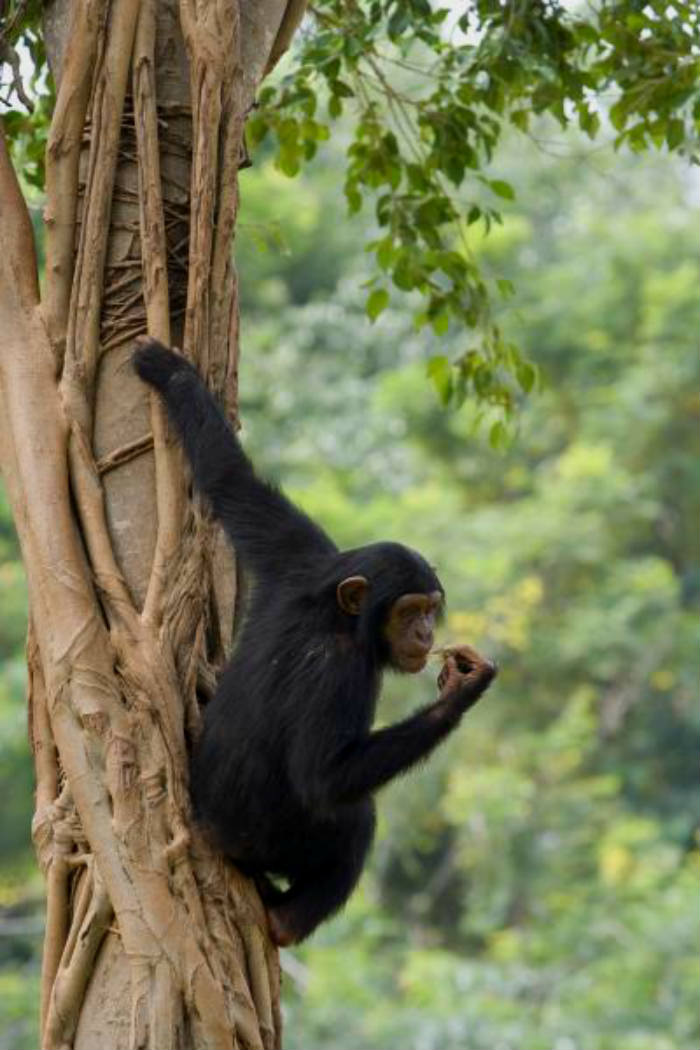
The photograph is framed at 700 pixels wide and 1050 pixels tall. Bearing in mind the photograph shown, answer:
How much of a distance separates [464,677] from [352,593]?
1.15ft

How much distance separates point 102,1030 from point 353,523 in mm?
12941

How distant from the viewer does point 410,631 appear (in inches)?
185

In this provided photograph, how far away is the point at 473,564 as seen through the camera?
16.6 metres

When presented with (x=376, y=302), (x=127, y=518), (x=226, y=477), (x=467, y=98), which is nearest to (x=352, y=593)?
(x=226, y=477)

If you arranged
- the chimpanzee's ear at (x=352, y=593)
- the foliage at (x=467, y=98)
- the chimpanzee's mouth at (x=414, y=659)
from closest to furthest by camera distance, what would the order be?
the chimpanzee's ear at (x=352, y=593) < the chimpanzee's mouth at (x=414, y=659) < the foliage at (x=467, y=98)

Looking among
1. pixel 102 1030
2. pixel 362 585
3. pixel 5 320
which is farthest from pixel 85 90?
pixel 102 1030

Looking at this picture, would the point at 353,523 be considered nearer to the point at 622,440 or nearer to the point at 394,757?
the point at 622,440

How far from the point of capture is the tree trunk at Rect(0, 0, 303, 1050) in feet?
12.8

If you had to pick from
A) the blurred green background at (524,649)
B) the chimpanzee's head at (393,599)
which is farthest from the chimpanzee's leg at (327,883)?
the blurred green background at (524,649)

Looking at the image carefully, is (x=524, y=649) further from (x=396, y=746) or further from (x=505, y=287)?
(x=396, y=746)

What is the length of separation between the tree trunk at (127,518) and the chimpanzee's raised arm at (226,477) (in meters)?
0.06

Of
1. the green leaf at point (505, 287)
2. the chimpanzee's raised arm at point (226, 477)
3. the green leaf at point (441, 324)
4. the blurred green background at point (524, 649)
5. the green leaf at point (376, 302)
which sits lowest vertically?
the blurred green background at point (524, 649)

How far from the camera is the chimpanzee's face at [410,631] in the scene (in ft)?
15.3

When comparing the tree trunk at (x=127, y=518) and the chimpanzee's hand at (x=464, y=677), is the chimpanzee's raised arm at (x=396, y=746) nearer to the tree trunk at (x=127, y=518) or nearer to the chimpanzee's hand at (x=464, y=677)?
the chimpanzee's hand at (x=464, y=677)
